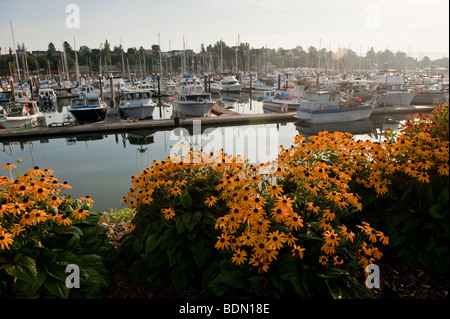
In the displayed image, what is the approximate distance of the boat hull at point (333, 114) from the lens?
94.4 ft

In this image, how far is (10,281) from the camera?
4004mm

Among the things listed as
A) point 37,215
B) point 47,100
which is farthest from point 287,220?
point 47,100

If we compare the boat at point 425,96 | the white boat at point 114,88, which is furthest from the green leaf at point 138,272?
the white boat at point 114,88

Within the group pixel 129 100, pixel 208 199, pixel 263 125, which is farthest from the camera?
pixel 129 100

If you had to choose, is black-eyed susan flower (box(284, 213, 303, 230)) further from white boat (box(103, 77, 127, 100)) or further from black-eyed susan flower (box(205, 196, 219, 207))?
white boat (box(103, 77, 127, 100))

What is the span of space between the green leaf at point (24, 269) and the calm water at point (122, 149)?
8397 mm

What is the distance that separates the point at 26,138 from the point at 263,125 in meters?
18.7

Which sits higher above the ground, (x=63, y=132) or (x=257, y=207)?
(x=257, y=207)

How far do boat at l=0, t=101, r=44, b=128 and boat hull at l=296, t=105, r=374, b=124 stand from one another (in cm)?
2235

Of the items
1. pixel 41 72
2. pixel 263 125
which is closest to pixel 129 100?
pixel 263 125

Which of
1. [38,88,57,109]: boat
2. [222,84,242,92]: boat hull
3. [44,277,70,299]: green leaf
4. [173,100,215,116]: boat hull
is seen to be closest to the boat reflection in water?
[173,100,215,116]: boat hull

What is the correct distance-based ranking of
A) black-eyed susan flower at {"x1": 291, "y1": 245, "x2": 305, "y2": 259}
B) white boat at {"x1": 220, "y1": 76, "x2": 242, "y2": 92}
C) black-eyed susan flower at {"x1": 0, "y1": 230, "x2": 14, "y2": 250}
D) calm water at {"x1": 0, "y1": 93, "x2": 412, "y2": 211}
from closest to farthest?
black-eyed susan flower at {"x1": 0, "y1": 230, "x2": 14, "y2": 250} → black-eyed susan flower at {"x1": 291, "y1": 245, "x2": 305, "y2": 259} → calm water at {"x1": 0, "y1": 93, "x2": 412, "y2": 211} → white boat at {"x1": 220, "y1": 76, "x2": 242, "y2": 92}

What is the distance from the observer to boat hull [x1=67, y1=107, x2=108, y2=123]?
31.2m

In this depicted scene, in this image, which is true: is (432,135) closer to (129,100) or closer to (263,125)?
(263,125)
